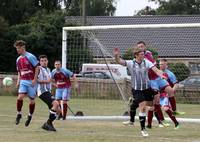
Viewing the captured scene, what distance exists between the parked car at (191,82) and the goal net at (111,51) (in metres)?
0.29

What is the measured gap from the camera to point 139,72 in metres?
14.3

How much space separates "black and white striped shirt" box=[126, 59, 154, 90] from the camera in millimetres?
14172

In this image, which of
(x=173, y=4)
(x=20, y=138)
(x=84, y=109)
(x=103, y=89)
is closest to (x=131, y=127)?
(x=20, y=138)

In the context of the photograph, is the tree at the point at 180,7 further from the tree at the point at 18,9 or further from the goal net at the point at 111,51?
the goal net at the point at 111,51

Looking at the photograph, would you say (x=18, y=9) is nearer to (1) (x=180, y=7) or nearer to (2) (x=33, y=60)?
(1) (x=180, y=7)

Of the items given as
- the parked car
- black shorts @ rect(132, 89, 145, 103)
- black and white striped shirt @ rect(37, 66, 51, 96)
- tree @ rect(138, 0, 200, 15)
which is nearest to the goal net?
the parked car

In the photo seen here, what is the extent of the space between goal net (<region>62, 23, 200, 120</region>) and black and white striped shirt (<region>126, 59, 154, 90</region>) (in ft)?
21.3

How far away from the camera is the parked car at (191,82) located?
25153 mm

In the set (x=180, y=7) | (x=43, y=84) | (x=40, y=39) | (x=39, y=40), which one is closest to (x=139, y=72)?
(x=43, y=84)

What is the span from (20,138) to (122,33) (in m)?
11.7

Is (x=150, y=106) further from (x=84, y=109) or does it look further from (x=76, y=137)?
(x=84, y=109)

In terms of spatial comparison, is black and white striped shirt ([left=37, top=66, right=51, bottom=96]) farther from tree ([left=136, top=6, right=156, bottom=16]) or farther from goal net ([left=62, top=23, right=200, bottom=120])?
tree ([left=136, top=6, right=156, bottom=16])

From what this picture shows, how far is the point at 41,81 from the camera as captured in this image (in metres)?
15.6

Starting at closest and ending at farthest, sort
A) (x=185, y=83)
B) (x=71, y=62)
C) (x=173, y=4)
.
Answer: (x=71, y=62) → (x=185, y=83) → (x=173, y=4)
